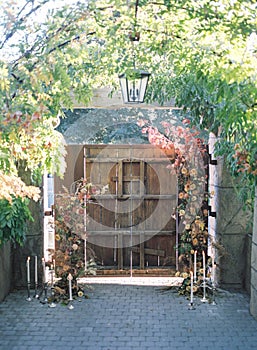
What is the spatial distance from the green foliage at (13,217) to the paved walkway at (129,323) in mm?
885

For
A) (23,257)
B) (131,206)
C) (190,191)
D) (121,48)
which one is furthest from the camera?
(131,206)

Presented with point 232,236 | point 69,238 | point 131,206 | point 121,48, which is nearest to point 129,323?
point 69,238

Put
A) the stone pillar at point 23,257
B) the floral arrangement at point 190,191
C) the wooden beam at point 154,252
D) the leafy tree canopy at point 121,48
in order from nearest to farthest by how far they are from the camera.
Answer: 1. the leafy tree canopy at point 121,48
2. the floral arrangement at point 190,191
3. the stone pillar at point 23,257
4. the wooden beam at point 154,252

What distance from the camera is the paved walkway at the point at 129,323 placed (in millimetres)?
3904

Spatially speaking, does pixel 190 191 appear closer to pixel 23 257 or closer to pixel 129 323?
pixel 129 323

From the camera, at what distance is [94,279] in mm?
5938

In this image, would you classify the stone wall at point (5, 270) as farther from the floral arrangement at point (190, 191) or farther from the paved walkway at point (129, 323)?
the floral arrangement at point (190, 191)

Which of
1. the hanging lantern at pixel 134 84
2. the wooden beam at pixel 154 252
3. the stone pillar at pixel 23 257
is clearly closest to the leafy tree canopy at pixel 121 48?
the hanging lantern at pixel 134 84

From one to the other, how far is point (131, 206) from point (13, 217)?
2.26 m

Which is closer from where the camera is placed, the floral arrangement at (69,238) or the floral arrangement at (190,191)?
the floral arrangement at (69,238)

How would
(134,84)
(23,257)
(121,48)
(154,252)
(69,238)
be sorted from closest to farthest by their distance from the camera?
1. (121,48)
2. (134,84)
3. (69,238)
4. (23,257)
5. (154,252)

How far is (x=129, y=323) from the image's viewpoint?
437 cm

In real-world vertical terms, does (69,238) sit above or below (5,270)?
above

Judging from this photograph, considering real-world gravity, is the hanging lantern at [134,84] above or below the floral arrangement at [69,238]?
above
